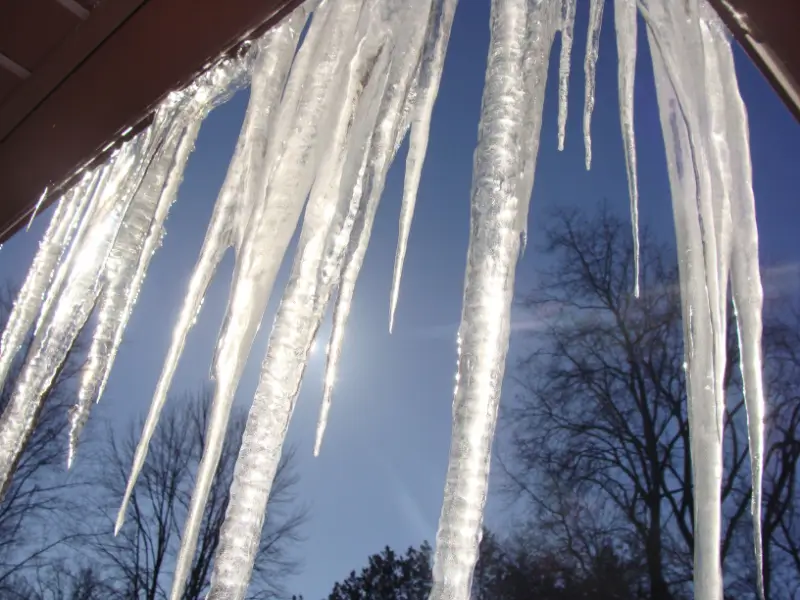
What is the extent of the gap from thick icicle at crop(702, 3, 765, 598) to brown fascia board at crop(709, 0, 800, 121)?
0.41 ft

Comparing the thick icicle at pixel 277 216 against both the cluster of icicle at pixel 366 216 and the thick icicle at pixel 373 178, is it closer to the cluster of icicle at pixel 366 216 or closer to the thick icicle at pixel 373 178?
the cluster of icicle at pixel 366 216

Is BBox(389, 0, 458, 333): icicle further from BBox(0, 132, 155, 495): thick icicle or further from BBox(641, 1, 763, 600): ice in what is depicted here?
BBox(0, 132, 155, 495): thick icicle

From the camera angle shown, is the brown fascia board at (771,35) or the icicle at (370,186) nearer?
the brown fascia board at (771,35)

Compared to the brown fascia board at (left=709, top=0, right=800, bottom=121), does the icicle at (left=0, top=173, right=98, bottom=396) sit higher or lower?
higher

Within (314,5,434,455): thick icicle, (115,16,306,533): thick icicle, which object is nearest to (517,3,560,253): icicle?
(314,5,434,455): thick icicle

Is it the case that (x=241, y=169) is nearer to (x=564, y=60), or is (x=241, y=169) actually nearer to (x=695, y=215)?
(x=564, y=60)

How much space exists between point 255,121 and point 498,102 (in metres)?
0.54

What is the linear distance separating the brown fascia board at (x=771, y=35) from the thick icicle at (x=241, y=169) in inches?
33.5

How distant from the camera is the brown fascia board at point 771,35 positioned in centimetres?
72

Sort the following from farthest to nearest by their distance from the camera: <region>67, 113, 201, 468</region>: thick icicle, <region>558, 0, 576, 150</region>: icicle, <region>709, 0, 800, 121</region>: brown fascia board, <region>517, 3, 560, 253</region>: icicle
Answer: <region>67, 113, 201, 468</region>: thick icicle → <region>558, 0, 576, 150</region>: icicle → <region>517, 3, 560, 253</region>: icicle → <region>709, 0, 800, 121</region>: brown fascia board

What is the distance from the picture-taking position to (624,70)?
1154 millimetres

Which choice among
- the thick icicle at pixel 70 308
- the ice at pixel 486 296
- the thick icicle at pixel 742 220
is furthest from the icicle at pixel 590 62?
the thick icicle at pixel 70 308

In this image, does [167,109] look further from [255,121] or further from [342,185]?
[342,185]

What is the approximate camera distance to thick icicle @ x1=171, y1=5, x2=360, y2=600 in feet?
3.63
